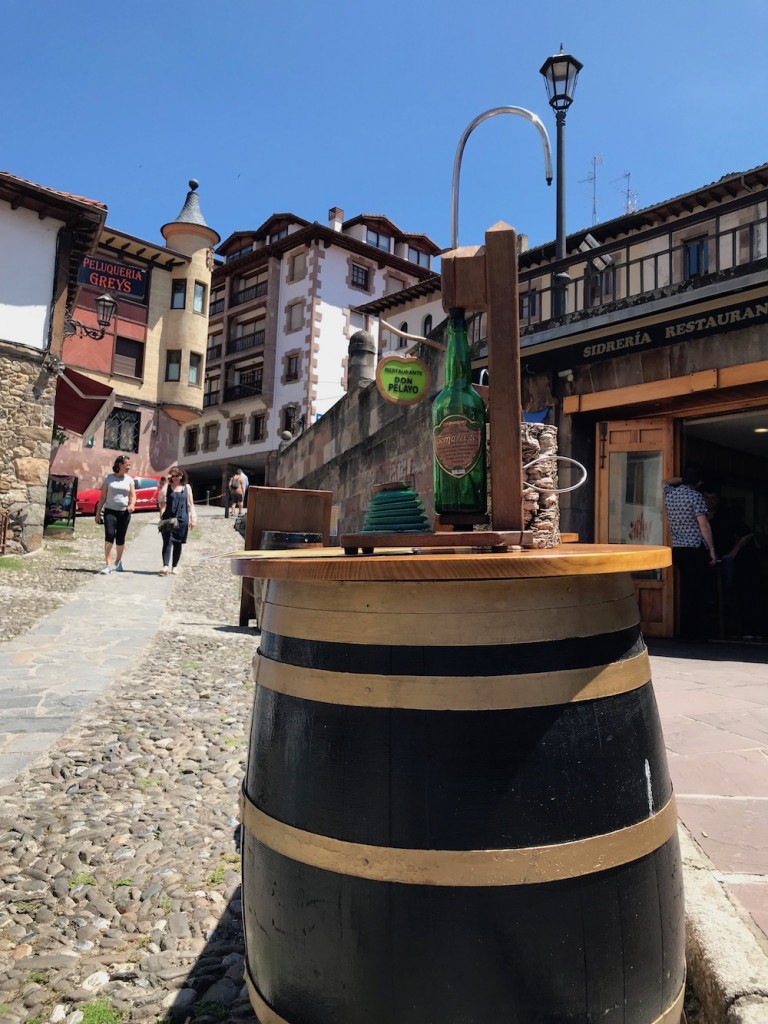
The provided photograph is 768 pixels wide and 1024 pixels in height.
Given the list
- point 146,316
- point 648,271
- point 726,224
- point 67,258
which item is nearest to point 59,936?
point 67,258

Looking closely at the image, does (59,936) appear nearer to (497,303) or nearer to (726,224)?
(497,303)

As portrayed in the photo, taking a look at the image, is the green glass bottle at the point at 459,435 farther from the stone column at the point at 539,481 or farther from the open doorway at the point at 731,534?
the open doorway at the point at 731,534

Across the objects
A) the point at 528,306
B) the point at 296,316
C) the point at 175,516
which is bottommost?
the point at 175,516

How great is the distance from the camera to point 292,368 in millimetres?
35594

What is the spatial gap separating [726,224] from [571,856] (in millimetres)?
17558

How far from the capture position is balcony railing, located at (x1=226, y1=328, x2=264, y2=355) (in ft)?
123

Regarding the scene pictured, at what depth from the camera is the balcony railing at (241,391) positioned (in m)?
37.3

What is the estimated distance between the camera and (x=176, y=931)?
1.99 metres

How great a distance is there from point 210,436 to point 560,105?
35.5 metres

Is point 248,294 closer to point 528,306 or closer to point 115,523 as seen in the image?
point 528,306

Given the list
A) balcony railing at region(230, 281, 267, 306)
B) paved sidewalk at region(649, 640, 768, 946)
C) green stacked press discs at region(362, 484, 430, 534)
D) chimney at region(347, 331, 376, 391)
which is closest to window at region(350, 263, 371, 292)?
balcony railing at region(230, 281, 267, 306)

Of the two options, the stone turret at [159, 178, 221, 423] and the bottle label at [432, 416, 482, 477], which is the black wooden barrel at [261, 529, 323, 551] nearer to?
the bottle label at [432, 416, 482, 477]

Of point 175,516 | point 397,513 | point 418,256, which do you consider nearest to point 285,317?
point 418,256

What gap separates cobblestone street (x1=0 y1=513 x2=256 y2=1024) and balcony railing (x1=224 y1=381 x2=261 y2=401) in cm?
3396
